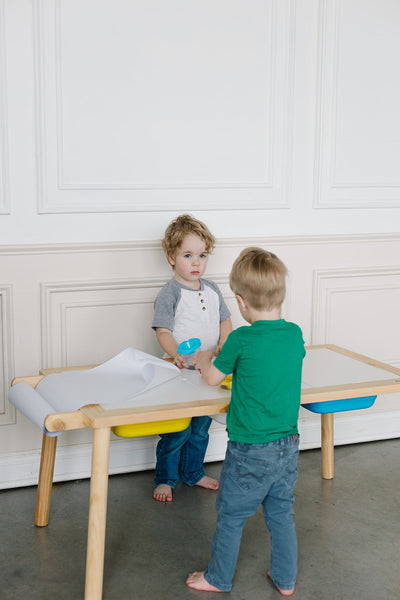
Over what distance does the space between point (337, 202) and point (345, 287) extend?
393 millimetres

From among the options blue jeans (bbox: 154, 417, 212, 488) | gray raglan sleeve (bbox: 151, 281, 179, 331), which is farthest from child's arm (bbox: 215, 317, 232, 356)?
blue jeans (bbox: 154, 417, 212, 488)

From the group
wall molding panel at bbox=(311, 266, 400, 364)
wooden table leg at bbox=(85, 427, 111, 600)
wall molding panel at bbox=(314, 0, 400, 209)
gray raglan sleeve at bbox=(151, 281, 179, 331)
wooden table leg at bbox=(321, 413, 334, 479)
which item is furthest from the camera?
wall molding panel at bbox=(311, 266, 400, 364)

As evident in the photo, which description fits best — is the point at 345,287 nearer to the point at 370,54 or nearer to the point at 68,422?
the point at 370,54

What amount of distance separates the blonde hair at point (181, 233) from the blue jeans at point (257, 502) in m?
0.88

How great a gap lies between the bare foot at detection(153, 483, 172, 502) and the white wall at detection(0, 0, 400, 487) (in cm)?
26

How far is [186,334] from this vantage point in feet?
8.89

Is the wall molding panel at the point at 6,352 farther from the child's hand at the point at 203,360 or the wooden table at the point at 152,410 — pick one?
the child's hand at the point at 203,360

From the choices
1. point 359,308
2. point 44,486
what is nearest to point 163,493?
point 44,486

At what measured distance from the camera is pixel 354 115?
313 centimetres

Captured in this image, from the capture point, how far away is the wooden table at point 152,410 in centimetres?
198

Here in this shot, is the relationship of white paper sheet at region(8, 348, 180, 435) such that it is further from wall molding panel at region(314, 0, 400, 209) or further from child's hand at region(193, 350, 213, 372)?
wall molding panel at region(314, 0, 400, 209)

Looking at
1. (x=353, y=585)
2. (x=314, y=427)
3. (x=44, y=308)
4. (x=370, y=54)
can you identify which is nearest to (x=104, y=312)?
(x=44, y=308)

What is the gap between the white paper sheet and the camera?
2.11 meters

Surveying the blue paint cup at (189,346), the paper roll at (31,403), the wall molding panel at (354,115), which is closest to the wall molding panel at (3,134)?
the paper roll at (31,403)
